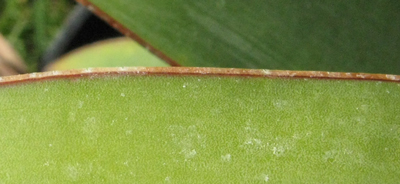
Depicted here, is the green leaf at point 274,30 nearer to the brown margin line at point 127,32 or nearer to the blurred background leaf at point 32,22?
the brown margin line at point 127,32

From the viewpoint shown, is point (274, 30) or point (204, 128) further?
point (274, 30)

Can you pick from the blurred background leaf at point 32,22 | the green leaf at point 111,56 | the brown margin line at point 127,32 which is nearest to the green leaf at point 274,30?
the brown margin line at point 127,32

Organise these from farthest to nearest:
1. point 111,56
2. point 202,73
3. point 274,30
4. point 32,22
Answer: point 32,22, point 111,56, point 274,30, point 202,73

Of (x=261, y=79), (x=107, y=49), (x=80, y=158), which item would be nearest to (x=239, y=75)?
(x=261, y=79)

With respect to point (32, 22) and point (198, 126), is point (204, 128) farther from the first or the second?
point (32, 22)

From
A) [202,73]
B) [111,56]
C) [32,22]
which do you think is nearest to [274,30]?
[202,73]

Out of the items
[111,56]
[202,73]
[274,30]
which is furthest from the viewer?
[111,56]
